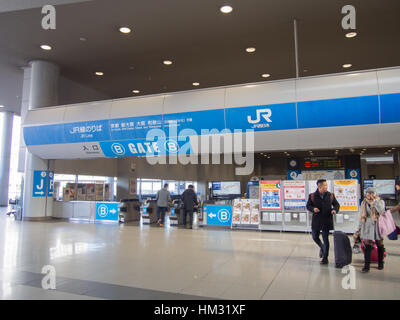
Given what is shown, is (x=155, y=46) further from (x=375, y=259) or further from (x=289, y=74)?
(x=375, y=259)

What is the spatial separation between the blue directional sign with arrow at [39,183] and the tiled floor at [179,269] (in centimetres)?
258

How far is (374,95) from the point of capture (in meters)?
6.64

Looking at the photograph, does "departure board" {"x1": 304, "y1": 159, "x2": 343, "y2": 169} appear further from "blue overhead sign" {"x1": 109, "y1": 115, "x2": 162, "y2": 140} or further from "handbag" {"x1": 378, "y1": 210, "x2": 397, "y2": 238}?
"handbag" {"x1": 378, "y1": 210, "x2": 397, "y2": 238}

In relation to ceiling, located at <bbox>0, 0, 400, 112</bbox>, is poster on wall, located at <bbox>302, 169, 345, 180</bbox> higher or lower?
lower

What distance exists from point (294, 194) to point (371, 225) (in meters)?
4.43

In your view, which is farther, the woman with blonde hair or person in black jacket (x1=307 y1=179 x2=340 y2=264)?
person in black jacket (x1=307 y1=179 x2=340 y2=264)

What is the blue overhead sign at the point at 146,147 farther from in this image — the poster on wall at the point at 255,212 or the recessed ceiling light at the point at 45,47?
the recessed ceiling light at the point at 45,47

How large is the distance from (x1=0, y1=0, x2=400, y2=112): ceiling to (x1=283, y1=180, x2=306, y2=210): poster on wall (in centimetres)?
426

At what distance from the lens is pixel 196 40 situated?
9008mm

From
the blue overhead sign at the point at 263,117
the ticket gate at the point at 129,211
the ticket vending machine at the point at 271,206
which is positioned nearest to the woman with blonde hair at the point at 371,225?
the blue overhead sign at the point at 263,117

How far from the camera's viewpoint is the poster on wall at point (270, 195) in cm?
943

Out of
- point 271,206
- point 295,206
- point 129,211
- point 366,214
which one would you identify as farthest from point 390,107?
point 129,211

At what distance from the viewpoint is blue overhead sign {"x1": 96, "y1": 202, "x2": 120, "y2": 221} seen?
38.1ft

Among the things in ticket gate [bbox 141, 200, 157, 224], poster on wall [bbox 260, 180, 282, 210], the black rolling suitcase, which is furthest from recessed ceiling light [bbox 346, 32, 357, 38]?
ticket gate [bbox 141, 200, 157, 224]
